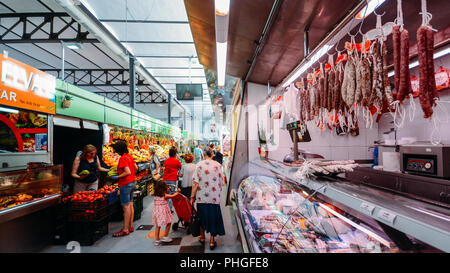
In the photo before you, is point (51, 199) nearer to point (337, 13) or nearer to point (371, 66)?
point (371, 66)

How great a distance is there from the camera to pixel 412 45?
133 inches

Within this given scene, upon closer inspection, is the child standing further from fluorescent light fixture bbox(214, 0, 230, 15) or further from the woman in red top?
fluorescent light fixture bbox(214, 0, 230, 15)

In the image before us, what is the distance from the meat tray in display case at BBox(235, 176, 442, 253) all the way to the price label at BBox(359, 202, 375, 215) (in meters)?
0.39

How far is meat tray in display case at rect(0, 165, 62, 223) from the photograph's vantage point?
9.21 feet

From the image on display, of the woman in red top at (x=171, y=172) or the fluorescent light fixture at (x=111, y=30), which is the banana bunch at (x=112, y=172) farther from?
the fluorescent light fixture at (x=111, y=30)

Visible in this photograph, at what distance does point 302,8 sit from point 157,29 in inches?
189

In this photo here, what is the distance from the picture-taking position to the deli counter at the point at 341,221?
100 cm

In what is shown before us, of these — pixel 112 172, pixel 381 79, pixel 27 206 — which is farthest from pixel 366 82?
pixel 112 172

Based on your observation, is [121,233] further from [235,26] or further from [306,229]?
[235,26]

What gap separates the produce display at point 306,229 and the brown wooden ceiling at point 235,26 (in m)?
2.42

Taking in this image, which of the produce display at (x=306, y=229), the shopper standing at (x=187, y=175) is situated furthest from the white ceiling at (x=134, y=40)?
the produce display at (x=306, y=229)

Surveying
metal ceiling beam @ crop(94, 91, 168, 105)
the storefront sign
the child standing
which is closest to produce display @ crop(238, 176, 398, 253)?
the child standing

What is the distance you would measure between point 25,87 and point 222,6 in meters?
3.21
